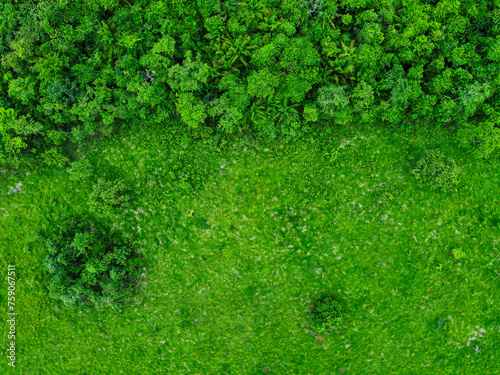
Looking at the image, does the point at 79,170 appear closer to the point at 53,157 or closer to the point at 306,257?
the point at 53,157

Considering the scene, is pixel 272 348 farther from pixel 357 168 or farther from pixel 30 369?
pixel 30 369

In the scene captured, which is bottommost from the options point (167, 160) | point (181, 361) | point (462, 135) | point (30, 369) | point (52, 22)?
point (30, 369)

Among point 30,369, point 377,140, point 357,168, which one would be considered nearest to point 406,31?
point 377,140

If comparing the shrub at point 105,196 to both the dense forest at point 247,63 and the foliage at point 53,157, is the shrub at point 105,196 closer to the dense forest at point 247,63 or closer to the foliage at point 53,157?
the foliage at point 53,157

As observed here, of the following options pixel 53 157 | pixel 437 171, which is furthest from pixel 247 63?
pixel 53 157

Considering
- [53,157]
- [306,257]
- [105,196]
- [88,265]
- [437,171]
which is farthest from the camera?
[306,257]

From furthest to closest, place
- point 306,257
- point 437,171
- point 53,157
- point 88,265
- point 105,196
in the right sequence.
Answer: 1. point 306,257
2. point 53,157
3. point 437,171
4. point 105,196
5. point 88,265
